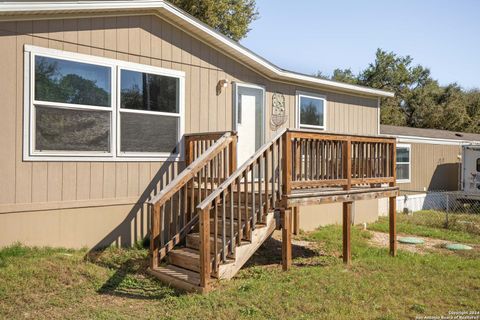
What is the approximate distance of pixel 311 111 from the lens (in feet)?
34.5

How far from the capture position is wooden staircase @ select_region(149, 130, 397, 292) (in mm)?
5596

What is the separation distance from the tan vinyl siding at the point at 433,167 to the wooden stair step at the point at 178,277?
1183 cm

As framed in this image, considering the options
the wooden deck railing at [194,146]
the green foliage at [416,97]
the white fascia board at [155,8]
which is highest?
the green foliage at [416,97]

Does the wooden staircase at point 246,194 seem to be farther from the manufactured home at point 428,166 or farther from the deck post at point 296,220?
the manufactured home at point 428,166

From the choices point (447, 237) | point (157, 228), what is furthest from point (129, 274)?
point (447, 237)

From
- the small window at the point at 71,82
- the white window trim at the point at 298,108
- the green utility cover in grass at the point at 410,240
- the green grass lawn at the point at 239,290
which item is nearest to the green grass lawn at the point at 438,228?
the green utility cover in grass at the point at 410,240

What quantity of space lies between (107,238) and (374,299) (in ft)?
13.1

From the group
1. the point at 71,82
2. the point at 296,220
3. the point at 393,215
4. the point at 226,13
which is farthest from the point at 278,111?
the point at 226,13

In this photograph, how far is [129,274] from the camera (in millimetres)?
5922

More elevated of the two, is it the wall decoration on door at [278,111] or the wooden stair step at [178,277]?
the wall decoration on door at [278,111]

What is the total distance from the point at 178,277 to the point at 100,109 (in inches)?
112

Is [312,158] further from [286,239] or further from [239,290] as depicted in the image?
[239,290]

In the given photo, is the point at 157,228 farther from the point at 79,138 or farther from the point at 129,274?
the point at 79,138

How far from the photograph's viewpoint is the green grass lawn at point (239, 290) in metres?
4.65
